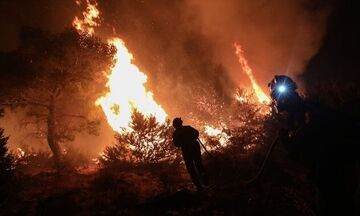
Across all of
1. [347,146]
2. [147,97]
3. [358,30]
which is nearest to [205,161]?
[347,146]

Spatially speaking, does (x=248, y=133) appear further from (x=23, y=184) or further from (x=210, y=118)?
(x=210, y=118)

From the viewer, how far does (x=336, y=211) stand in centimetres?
505

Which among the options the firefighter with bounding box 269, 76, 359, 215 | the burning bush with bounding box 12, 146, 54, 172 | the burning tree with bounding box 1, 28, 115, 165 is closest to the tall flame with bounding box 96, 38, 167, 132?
the burning tree with bounding box 1, 28, 115, 165

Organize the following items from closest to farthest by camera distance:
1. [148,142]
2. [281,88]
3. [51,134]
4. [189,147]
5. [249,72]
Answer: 1. [281,88]
2. [189,147]
3. [148,142]
4. [51,134]
5. [249,72]

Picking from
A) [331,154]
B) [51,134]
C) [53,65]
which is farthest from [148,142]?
[331,154]

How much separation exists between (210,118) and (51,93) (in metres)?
16.3

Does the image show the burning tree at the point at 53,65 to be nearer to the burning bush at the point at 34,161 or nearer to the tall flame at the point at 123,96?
the burning bush at the point at 34,161

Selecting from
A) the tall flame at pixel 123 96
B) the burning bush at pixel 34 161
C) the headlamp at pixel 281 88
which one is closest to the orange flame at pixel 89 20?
the tall flame at pixel 123 96

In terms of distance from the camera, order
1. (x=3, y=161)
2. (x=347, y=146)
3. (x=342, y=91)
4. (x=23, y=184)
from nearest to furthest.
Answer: (x=347, y=146) → (x=3, y=161) → (x=23, y=184) → (x=342, y=91)

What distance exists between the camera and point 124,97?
24219 mm

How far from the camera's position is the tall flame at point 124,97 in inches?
930

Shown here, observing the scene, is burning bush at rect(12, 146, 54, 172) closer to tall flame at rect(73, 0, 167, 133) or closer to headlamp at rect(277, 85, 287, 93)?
tall flame at rect(73, 0, 167, 133)

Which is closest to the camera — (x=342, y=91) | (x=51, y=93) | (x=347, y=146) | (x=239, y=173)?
(x=347, y=146)

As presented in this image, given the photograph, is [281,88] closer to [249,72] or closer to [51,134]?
[51,134]
